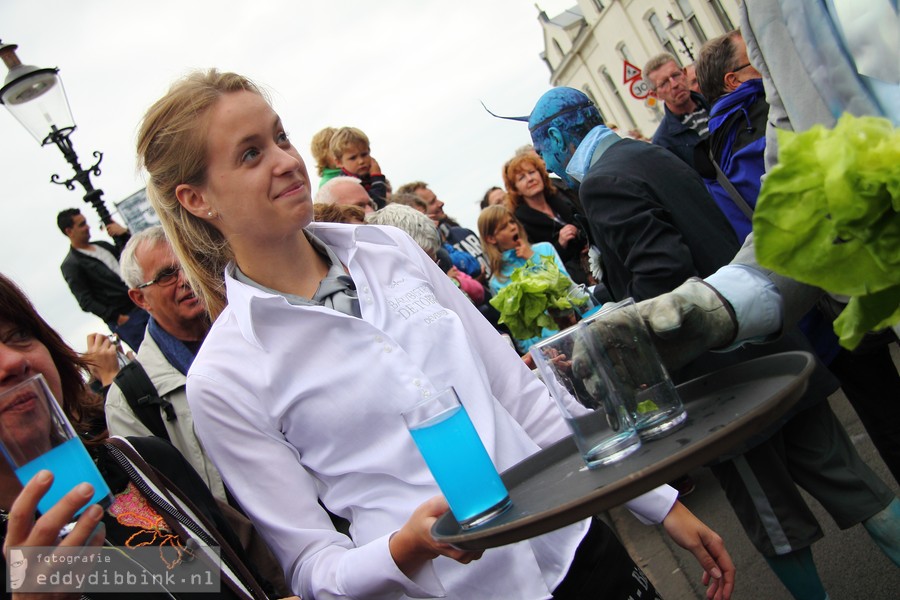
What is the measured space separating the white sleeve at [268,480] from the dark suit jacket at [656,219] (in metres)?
1.72

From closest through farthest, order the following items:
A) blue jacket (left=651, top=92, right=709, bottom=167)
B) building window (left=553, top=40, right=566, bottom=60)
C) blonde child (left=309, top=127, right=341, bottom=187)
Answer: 1. blue jacket (left=651, top=92, right=709, bottom=167)
2. blonde child (left=309, top=127, right=341, bottom=187)
3. building window (left=553, top=40, right=566, bottom=60)

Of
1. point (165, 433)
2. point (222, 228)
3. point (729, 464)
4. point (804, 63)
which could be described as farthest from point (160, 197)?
point (729, 464)

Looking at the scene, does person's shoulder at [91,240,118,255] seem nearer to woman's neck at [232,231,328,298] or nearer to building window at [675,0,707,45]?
woman's neck at [232,231,328,298]

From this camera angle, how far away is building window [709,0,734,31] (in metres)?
32.8

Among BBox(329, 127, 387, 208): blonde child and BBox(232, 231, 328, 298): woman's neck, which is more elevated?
BBox(329, 127, 387, 208): blonde child

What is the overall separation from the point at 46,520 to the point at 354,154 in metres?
5.03

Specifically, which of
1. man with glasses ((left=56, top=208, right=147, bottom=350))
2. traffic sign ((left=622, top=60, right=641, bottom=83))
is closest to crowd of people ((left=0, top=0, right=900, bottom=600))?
man with glasses ((left=56, top=208, right=147, bottom=350))

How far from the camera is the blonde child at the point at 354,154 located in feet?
20.2

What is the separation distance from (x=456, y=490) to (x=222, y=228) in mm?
1191

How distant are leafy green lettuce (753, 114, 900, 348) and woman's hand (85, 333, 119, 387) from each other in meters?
3.94

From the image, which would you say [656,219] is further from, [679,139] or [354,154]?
[354,154]

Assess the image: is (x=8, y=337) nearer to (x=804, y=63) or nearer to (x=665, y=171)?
(x=804, y=63)

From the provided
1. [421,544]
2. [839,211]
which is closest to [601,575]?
[421,544]

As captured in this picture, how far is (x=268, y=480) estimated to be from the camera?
1.98 meters
